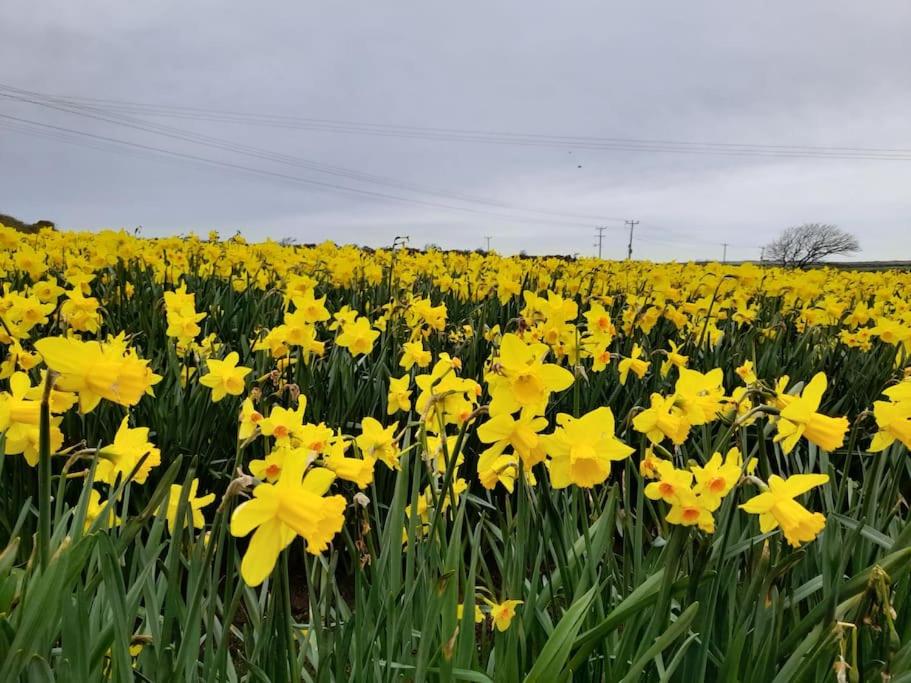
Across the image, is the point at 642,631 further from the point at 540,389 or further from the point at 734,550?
the point at 540,389

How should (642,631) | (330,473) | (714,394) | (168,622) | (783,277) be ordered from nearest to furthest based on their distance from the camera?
(330,473) < (168,622) < (714,394) < (642,631) < (783,277)

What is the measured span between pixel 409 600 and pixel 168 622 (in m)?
0.44

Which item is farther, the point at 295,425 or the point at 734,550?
the point at 734,550

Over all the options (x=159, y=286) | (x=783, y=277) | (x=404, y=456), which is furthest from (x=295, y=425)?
(x=783, y=277)

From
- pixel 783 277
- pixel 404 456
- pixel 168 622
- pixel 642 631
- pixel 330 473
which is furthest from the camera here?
pixel 783 277

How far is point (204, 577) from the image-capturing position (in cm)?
92

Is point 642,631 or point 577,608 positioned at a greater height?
point 577,608

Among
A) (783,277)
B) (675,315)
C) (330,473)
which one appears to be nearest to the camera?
(330,473)

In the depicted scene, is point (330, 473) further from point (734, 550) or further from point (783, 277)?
point (783, 277)

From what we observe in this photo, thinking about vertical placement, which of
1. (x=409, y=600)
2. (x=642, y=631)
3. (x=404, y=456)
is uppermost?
(x=404, y=456)

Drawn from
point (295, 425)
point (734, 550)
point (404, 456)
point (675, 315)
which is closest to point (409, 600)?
point (404, 456)

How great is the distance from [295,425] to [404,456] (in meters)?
0.23

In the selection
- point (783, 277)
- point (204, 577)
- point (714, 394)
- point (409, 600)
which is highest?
point (783, 277)

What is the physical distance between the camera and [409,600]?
1.30 metres
